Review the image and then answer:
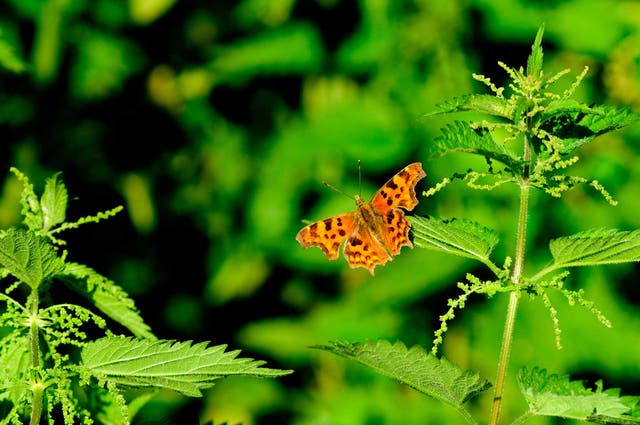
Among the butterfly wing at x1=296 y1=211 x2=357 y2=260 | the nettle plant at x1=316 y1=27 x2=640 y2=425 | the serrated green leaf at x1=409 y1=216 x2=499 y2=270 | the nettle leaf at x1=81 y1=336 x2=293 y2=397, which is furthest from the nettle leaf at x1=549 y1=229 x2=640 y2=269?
the butterfly wing at x1=296 y1=211 x2=357 y2=260

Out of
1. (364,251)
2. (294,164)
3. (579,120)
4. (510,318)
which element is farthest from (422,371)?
(294,164)

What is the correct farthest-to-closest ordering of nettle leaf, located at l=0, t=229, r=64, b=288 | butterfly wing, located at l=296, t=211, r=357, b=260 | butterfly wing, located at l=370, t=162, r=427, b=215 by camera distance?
1. butterfly wing, located at l=296, t=211, r=357, b=260
2. butterfly wing, located at l=370, t=162, r=427, b=215
3. nettle leaf, located at l=0, t=229, r=64, b=288

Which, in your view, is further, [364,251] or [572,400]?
[364,251]

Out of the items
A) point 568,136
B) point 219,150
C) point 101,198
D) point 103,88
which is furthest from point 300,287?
point 568,136

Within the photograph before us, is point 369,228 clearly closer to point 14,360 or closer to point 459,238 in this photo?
point 459,238

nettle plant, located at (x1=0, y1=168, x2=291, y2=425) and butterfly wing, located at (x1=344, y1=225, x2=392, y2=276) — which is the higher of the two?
butterfly wing, located at (x1=344, y1=225, x2=392, y2=276)

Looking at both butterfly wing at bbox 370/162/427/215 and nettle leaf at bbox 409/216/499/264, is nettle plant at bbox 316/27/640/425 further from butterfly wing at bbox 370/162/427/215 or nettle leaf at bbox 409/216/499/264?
butterfly wing at bbox 370/162/427/215

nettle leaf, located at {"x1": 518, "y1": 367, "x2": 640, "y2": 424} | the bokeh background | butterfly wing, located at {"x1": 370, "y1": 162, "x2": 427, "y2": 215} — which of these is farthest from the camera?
the bokeh background

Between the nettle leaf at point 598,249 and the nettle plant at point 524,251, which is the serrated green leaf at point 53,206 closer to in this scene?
the nettle plant at point 524,251

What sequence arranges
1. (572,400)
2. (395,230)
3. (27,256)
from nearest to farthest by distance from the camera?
(27,256) < (572,400) < (395,230)
